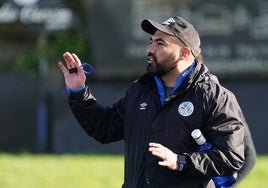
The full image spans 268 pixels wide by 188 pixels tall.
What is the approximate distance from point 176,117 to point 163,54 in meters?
0.38

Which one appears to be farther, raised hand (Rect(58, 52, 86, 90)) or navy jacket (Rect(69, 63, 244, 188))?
raised hand (Rect(58, 52, 86, 90))

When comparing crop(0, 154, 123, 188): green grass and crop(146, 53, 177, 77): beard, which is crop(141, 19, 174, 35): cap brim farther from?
crop(0, 154, 123, 188): green grass

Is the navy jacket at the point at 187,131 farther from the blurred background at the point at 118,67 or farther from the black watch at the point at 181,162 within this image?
the blurred background at the point at 118,67

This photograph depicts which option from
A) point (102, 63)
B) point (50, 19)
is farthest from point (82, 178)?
point (50, 19)

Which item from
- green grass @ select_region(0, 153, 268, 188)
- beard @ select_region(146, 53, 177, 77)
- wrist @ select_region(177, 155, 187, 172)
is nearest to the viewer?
wrist @ select_region(177, 155, 187, 172)

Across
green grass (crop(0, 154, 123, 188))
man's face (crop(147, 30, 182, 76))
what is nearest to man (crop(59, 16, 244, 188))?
man's face (crop(147, 30, 182, 76))

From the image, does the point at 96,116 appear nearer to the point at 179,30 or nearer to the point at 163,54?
the point at 163,54

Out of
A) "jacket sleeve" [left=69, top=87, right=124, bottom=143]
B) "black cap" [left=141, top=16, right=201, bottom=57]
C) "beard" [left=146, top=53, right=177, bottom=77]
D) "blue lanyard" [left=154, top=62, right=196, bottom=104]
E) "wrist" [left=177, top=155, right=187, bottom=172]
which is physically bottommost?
"wrist" [left=177, top=155, right=187, bottom=172]

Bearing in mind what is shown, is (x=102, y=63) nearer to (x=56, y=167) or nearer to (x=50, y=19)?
(x=50, y=19)

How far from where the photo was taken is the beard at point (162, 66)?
16.3 ft

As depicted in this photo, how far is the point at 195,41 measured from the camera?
16.6 ft

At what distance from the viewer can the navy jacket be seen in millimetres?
4785

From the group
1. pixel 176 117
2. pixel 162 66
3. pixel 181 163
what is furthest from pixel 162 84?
pixel 181 163

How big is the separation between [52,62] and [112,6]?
Answer: 8.07 feet
